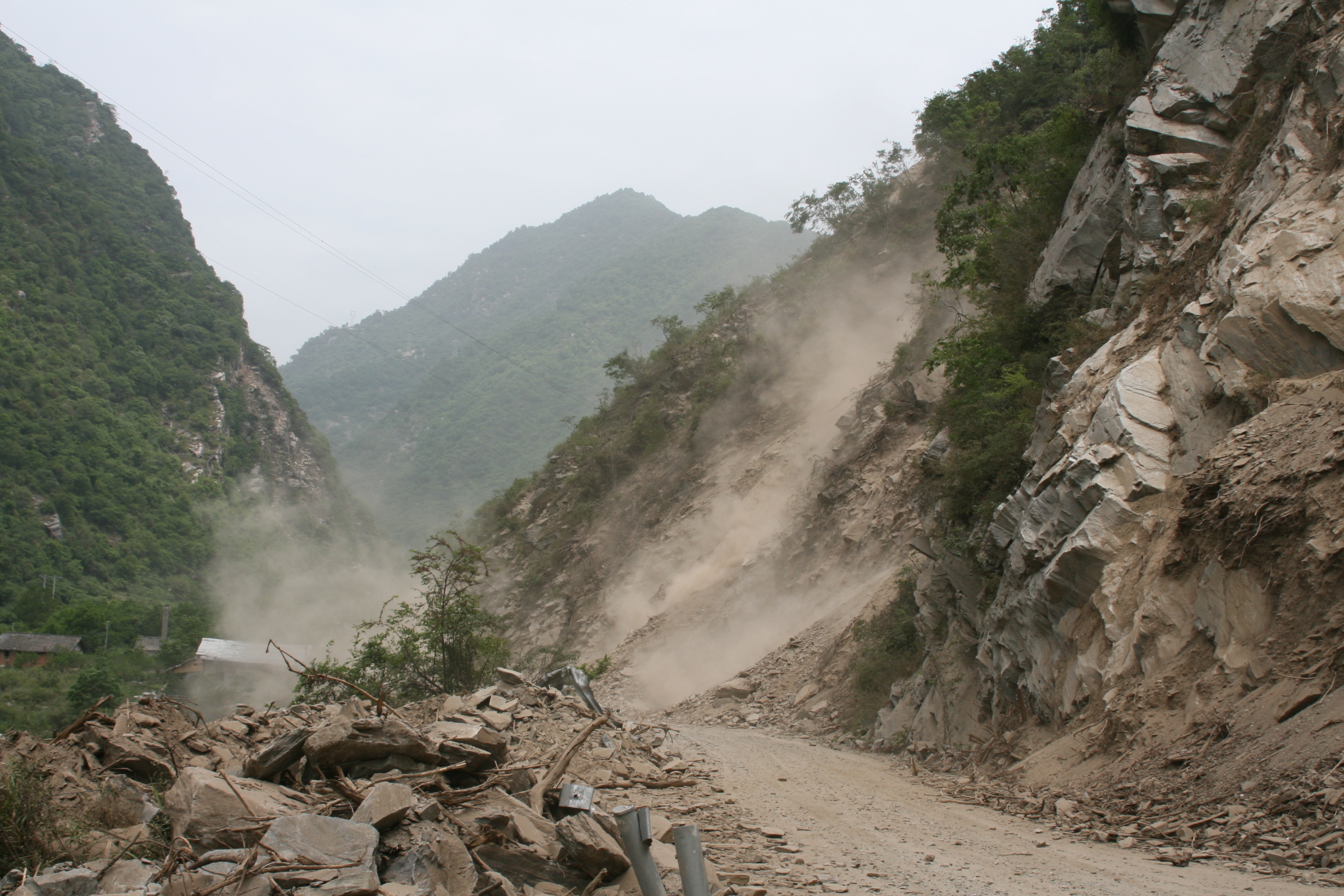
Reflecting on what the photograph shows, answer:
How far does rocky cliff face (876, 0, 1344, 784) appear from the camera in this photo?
7.80 m

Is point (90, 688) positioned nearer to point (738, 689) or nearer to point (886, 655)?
point (738, 689)

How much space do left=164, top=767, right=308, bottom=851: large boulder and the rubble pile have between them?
1cm

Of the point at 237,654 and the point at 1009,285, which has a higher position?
the point at 1009,285

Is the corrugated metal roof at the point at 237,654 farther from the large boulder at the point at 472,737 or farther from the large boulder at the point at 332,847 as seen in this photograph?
the large boulder at the point at 332,847

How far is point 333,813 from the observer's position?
5879 millimetres

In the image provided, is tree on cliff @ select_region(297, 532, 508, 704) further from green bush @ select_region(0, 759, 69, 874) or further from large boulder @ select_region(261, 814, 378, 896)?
large boulder @ select_region(261, 814, 378, 896)

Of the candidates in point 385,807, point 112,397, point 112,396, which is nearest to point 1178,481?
point 385,807

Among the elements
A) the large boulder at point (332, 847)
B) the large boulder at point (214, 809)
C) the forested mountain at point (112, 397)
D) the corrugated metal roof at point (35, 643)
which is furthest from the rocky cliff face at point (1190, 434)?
the corrugated metal roof at point (35, 643)

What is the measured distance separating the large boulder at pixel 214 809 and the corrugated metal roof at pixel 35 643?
4841 cm

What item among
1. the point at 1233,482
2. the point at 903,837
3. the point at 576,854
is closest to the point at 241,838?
the point at 576,854

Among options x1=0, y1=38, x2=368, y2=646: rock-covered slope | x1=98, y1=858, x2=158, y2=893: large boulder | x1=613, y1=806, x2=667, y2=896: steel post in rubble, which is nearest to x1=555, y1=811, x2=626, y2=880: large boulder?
x1=613, y1=806, x2=667, y2=896: steel post in rubble

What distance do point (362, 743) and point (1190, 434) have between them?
9800 millimetres

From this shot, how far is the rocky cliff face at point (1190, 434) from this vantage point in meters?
7.80

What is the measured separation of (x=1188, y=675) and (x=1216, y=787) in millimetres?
1731
